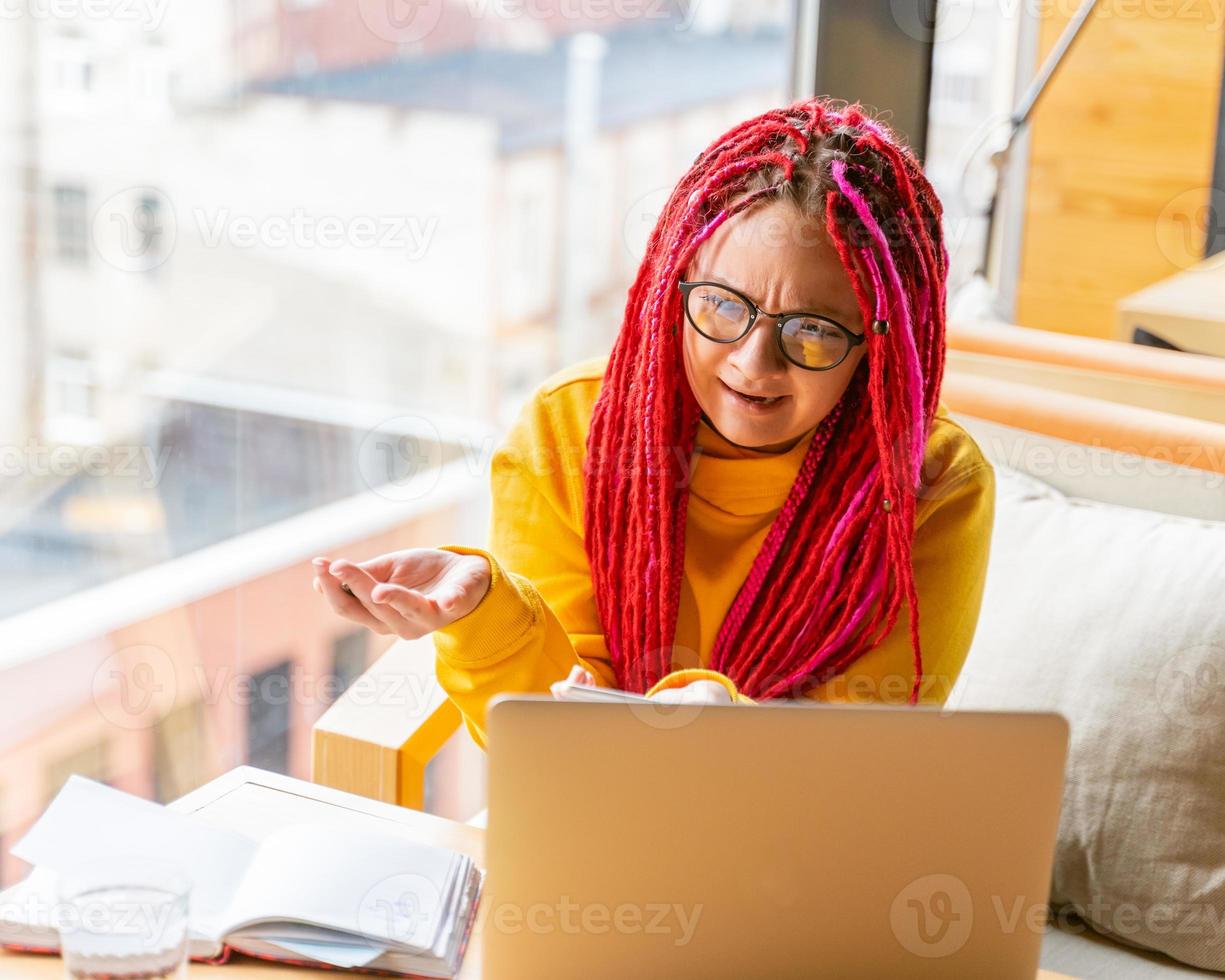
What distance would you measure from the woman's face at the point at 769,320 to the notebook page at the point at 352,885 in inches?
19.0

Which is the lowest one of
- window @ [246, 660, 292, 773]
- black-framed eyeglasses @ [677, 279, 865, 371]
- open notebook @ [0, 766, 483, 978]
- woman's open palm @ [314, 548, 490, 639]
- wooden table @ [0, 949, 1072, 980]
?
window @ [246, 660, 292, 773]

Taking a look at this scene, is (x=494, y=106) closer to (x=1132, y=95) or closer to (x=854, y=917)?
(x=1132, y=95)

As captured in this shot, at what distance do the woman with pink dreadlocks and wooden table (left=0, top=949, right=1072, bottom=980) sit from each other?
0.29 meters

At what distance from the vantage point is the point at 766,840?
81 centimetres

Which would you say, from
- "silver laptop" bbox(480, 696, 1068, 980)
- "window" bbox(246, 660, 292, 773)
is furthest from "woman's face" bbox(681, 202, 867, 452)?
"window" bbox(246, 660, 292, 773)

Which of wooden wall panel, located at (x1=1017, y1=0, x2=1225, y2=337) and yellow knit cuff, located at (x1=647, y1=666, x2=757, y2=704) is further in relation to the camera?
wooden wall panel, located at (x1=1017, y1=0, x2=1225, y2=337)

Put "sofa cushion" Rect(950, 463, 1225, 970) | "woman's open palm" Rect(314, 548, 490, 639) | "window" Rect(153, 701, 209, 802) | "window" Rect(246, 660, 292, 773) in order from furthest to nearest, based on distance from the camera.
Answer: "window" Rect(246, 660, 292, 773)
"window" Rect(153, 701, 209, 802)
"sofa cushion" Rect(950, 463, 1225, 970)
"woman's open palm" Rect(314, 548, 490, 639)

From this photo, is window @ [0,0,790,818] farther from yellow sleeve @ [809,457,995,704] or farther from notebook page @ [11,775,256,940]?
yellow sleeve @ [809,457,995,704]

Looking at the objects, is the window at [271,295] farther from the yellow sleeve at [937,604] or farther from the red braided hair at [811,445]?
the yellow sleeve at [937,604]

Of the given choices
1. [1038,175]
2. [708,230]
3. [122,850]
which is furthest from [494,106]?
[122,850]

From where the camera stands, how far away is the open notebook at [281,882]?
912 mm

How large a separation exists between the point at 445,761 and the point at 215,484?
2.97 ft

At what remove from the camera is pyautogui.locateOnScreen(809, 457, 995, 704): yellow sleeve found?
1.34 m

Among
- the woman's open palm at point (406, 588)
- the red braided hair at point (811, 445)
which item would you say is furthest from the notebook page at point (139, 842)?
the red braided hair at point (811, 445)
